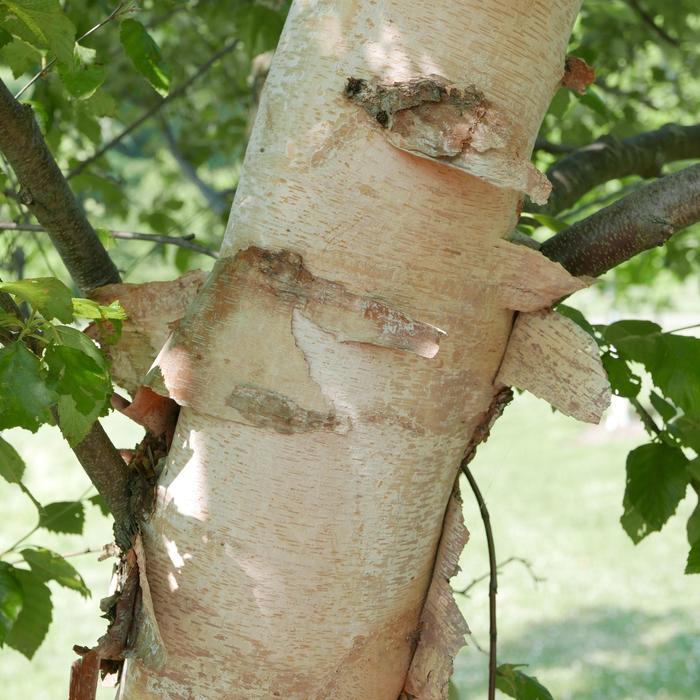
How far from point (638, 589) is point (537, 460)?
115 inches

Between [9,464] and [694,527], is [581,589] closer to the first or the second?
[694,527]

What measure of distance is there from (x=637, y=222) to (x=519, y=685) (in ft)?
2.32

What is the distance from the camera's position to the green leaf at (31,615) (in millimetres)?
1354

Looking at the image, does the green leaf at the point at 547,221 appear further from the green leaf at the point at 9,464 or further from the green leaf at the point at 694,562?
the green leaf at the point at 9,464

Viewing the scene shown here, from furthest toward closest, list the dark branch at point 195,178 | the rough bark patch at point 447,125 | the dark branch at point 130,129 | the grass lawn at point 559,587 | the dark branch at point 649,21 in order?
the grass lawn at point 559,587
the dark branch at point 195,178
the dark branch at point 649,21
the dark branch at point 130,129
the rough bark patch at point 447,125

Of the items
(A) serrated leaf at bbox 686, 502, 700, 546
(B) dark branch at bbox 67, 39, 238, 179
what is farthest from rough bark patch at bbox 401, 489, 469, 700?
(B) dark branch at bbox 67, 39, 238, 179

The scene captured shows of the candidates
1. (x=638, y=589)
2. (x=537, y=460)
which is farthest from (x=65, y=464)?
(x=638, y=589)

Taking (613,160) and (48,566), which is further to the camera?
(613,160)

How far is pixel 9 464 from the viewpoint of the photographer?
114 cm

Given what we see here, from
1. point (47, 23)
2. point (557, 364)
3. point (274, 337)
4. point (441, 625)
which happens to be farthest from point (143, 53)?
point (441, 625)

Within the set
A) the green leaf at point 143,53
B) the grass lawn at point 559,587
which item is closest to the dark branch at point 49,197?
the green leaf at point 143,53

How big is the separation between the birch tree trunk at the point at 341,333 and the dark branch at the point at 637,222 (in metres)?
0.17

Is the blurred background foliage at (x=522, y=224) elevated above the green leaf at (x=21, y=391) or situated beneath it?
elevated above

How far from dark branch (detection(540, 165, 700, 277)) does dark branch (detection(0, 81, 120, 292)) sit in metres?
0.62
